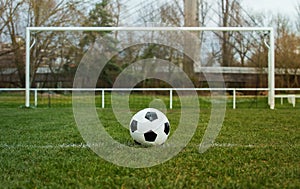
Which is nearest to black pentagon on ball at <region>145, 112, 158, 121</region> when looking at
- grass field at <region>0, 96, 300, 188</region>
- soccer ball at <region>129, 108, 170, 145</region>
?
soccer ball at <region>129, 108, 170, 145</region>

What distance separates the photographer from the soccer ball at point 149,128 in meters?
3.67

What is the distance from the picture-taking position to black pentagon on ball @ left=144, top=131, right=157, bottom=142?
3671 mm

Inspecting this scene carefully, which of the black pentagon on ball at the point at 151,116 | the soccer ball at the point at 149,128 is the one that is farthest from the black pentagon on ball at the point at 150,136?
the black pentagon on ball at the point at 151,116

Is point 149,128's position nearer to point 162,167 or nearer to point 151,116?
point 151,116

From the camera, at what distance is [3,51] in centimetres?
1806

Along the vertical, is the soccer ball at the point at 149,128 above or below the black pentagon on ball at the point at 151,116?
below

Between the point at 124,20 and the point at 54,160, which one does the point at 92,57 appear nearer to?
the point at 124,20

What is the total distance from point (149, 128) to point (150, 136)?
0.27 ft

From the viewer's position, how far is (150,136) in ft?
12.1

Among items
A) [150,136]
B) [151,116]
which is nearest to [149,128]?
[150,136]

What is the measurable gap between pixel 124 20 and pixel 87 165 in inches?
696

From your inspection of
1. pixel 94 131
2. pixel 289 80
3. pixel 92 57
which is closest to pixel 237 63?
pixel 289 80

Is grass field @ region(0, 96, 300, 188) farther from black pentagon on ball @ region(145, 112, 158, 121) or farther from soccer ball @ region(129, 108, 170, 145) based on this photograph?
black pentagon on ball @ region(145, 112, 158, 121)

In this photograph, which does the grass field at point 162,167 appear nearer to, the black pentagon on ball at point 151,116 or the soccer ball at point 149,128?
the soccer ball at point 149,128
